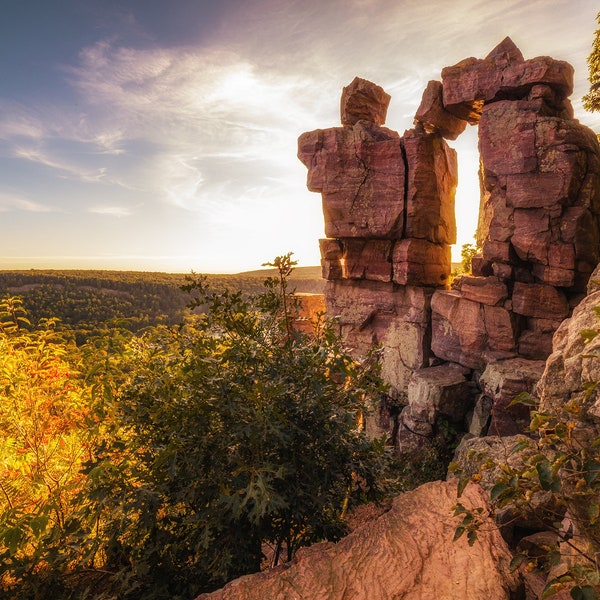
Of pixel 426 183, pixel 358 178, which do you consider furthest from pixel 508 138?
pixel 358 178

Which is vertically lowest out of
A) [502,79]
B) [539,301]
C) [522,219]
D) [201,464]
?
[201,464]

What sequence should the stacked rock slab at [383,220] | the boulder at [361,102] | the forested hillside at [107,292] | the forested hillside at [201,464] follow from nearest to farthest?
the forested hillside at [201,464] → the stacked rock slab at [383,220] → the boulder at [361,102] → the forested hillside at [107,292]

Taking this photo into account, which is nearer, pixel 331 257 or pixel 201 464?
pixel 201 464

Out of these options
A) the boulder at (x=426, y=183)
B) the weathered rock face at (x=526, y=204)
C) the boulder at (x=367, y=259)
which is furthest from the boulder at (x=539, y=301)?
the boulder at (x=367, y=259)

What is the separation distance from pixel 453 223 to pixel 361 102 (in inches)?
260

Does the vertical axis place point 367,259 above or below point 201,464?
above

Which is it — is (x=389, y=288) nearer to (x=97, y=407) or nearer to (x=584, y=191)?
(x=584, y=191)

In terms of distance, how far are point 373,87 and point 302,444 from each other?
54.4 feet

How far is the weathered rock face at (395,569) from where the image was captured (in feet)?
9.34

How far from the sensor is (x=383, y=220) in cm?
1483

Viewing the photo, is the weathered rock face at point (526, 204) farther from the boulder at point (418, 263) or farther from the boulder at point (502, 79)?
the boulder at point (418, 263)

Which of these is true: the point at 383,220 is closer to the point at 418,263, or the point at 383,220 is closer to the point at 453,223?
the point at 418,263

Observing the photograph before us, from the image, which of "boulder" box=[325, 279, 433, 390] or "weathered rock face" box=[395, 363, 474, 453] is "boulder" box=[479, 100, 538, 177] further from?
"weathered rock face" box=[395, 363, 474, 453]

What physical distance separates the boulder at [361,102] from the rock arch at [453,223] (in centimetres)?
5
